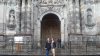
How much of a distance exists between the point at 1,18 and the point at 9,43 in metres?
3.42

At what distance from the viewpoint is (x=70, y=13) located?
98.4 feet

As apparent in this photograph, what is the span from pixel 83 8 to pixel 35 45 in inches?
277

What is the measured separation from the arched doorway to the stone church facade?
745 mm

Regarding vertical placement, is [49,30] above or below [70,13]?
below

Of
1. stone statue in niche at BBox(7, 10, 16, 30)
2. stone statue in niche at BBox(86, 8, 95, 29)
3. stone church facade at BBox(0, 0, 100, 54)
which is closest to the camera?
stone church facade at BBox(0, 0, 100, 54)

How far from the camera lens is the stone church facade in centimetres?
2978

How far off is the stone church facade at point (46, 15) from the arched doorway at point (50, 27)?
29.3 inches

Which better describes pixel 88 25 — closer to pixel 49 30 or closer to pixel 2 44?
pixel 49 30

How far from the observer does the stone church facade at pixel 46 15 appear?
29781 mm

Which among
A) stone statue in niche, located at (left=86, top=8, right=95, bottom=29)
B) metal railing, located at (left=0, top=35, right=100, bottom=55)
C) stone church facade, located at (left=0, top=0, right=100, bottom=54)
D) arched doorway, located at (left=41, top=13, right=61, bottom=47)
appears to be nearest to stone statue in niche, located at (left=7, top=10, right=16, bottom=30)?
stone church facade, located at (left=0, top=0, right=100, bottom=54)

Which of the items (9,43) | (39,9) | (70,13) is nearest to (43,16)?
(39,9)

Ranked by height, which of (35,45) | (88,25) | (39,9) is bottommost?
(35,45)

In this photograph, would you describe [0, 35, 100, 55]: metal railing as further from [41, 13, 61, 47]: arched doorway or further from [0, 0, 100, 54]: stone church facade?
[41, 13, 61, 47]: arched doorway

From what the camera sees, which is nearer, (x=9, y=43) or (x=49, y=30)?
(x=9, y=43)
